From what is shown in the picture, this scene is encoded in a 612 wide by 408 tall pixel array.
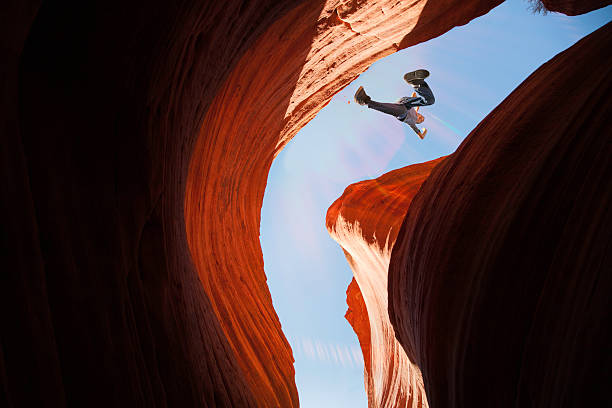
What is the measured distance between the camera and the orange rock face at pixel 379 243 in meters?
4.90

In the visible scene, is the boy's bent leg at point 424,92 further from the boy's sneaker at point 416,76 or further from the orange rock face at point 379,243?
the orange rock face at point 379,243

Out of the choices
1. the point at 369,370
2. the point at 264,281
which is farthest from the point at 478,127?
the point at 369,370

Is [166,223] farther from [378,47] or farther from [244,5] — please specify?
[378,47]

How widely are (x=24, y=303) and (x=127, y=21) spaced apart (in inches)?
41.5

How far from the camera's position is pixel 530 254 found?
1917 millimetres

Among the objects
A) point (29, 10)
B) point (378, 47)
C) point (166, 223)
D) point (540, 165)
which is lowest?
point (540, 165)

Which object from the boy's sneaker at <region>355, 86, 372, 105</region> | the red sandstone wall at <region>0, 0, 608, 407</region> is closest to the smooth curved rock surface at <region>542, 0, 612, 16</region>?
the boy's sneaker at <region>355, 86, 372, 105</region>

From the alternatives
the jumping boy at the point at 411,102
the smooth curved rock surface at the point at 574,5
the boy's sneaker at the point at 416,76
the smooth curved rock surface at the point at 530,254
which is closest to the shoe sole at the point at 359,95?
the jumping boy at the point at 411,102

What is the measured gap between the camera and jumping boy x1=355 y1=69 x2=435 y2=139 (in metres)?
7.24

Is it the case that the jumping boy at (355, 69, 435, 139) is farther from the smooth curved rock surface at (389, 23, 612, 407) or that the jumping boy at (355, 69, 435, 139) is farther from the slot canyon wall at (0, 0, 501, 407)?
the slot canyon wall at (0, 0, 501, 407)

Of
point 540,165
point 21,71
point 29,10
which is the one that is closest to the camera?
point 29,10

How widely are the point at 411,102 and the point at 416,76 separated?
741 mm

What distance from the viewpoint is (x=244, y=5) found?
6.77 ft

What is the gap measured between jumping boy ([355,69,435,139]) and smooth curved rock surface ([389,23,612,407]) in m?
4.71
